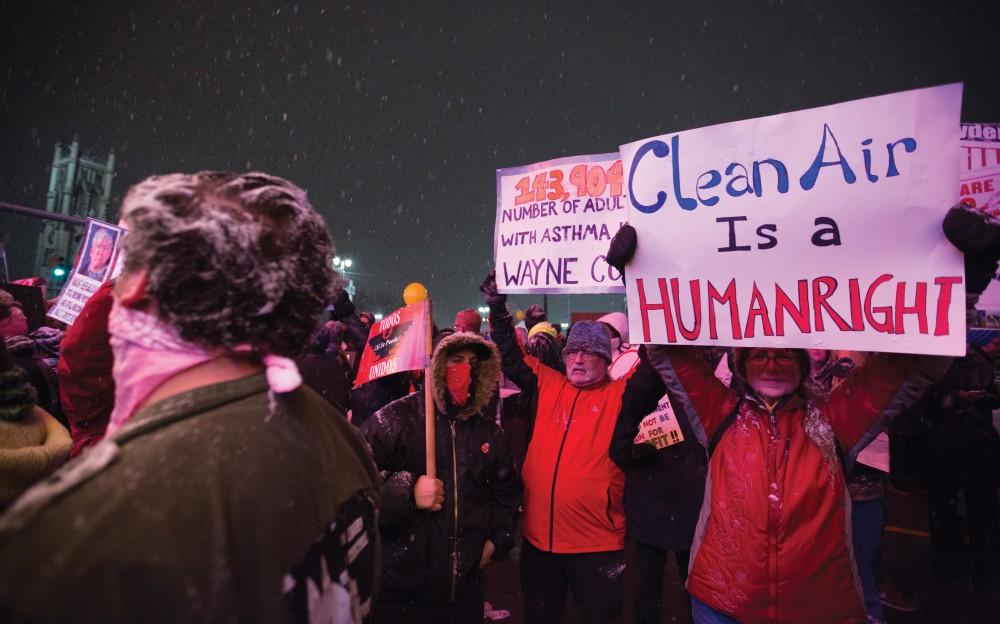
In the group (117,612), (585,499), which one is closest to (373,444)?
(585,499)

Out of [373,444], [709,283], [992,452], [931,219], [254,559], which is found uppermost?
[931,219]

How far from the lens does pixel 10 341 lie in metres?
3.71

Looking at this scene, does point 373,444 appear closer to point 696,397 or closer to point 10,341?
point 696,397

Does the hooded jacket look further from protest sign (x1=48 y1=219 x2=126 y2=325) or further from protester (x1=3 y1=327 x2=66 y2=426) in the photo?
protest sign (x1=48 y1=219 x2=126 y2=325)

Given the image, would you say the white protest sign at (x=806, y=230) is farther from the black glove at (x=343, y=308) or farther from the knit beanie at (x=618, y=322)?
the black glove at (x=343, y=308)

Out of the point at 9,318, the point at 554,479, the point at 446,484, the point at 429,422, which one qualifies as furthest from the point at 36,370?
the point at 554,479

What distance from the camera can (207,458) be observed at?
3.12 feet

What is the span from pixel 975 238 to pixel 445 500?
2.66 metres

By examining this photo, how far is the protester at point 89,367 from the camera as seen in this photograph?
260 centimetres

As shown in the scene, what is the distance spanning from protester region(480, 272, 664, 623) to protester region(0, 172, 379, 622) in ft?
6.87

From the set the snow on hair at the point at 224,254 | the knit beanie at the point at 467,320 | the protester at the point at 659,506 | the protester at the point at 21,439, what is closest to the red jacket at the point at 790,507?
the protester at the point at 659,506

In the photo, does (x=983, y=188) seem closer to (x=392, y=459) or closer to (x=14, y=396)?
(x=392, y=459)

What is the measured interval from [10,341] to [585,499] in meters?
4.10

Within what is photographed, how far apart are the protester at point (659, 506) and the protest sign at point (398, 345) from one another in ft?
5.03
